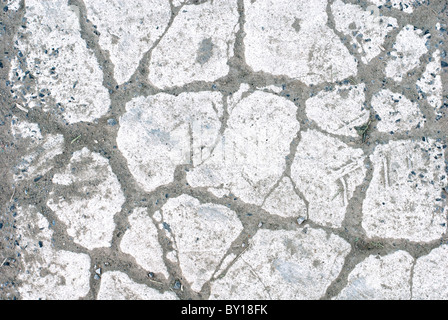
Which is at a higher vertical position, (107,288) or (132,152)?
(132,152)

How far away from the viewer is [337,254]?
1715 millimetres

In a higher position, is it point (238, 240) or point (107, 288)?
point (238, 240)

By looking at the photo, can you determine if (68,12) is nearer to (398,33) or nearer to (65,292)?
(65,292)

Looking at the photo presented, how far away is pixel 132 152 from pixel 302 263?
3.50 feet

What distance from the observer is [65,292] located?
5.79 feet

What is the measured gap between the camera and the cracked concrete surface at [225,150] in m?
1.72

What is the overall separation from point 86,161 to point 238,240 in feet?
2.98

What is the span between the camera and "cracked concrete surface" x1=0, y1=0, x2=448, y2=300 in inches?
67.6

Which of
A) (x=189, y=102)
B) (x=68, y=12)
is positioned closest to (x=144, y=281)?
(x=189, y=102)

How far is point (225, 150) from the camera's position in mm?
1744
